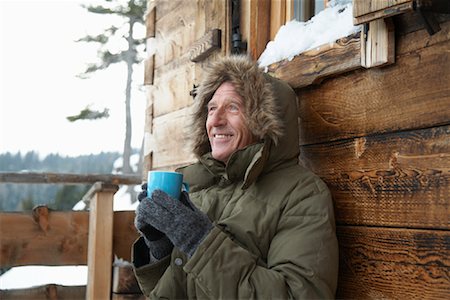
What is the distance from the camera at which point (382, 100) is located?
1661 millimetres

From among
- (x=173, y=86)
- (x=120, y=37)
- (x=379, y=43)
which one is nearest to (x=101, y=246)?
(x=173, y=86)

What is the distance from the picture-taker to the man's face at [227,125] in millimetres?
2004

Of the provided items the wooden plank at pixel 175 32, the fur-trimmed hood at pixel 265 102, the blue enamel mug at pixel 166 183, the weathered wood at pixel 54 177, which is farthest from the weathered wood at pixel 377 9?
the weathered wood at pixel 54 177

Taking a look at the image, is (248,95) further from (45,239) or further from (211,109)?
(45,239)

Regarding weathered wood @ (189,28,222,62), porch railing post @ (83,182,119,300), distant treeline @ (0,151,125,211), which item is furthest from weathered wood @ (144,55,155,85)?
distant treeline @ (0,151,125,211)

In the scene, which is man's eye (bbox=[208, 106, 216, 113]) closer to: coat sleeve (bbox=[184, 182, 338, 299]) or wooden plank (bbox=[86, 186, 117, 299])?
coat sleeve (bbox=[184, 182, 338, 299])

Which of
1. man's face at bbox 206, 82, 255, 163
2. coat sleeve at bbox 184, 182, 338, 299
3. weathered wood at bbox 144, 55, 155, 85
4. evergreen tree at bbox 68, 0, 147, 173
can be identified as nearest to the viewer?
coat sleeve at bbox 184, 182, 338, 299

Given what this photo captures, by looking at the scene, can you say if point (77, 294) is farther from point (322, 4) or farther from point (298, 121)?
point (322, 4)

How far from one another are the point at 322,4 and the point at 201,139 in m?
0.74

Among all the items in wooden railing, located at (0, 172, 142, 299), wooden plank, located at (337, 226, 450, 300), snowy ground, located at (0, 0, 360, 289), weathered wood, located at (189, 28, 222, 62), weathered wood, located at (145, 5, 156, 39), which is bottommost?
wooden railing, located at (0, 172, 142, 299)

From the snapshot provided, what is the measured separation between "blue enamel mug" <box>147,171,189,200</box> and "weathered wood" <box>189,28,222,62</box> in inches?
42.0

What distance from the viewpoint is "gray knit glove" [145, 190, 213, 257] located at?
167 centimetres

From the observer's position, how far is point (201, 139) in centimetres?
226

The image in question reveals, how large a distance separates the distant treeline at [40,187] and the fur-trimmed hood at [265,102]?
11.7 meters
